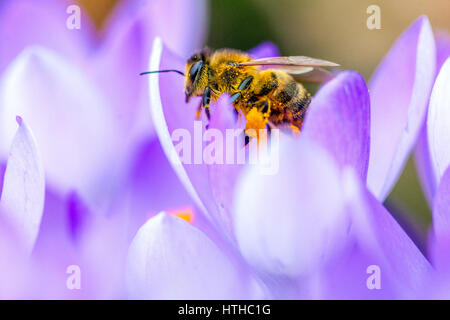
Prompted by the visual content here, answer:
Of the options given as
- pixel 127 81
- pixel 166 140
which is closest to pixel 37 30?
pixel 127 81

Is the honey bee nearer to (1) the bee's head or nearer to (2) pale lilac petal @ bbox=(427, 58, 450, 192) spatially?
(1) the bee's head

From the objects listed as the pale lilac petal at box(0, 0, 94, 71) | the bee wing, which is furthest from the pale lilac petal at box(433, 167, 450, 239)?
the pale lilac petal at box(0, 0, 94, 71)

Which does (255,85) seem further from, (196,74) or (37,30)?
(37,30)

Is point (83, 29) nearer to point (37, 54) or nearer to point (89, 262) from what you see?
point (37, 54)

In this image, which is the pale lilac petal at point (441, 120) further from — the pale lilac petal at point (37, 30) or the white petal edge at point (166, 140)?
the pale lilac petal at point (37, 30)

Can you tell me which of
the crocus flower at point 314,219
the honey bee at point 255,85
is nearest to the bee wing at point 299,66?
the honey bee at point 255,85
